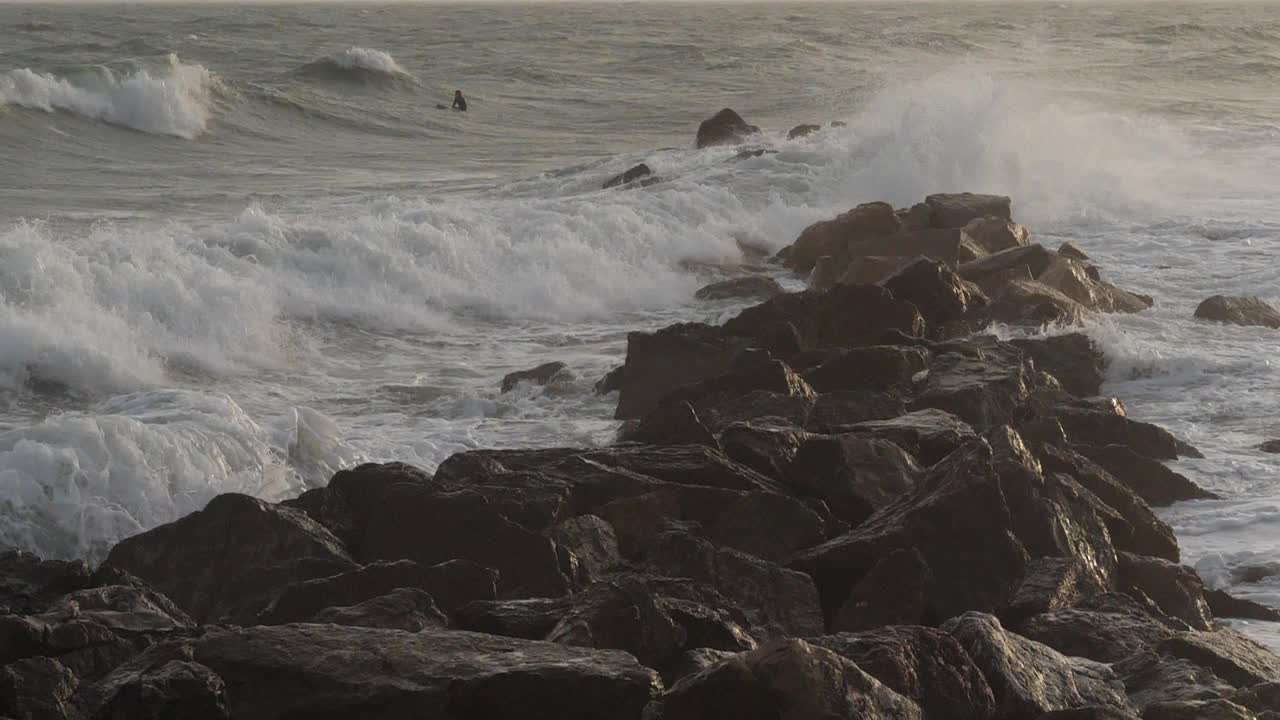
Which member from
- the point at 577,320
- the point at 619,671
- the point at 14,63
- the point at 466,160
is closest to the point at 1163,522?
the point at 619,671

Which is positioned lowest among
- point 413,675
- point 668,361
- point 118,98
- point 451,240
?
point 118,98

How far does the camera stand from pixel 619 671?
4.75 metres

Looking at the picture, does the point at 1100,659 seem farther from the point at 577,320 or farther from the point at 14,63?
the point at 14,63

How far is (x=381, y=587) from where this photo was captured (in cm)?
593

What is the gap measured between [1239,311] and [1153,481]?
516 centimetres

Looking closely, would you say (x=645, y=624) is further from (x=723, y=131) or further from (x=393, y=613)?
(x=723, y=131)

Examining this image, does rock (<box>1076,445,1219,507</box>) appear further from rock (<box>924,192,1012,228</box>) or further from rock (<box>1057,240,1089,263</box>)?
rock (<box>924,192,1012,228</box>)

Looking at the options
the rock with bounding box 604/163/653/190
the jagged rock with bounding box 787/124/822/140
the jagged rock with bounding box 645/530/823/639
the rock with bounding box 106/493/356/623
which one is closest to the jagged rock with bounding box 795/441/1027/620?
the jagged rock with bounding box 645/530/823/639

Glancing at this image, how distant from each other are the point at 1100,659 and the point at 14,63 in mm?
32609

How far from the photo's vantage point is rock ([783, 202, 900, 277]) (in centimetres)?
1552

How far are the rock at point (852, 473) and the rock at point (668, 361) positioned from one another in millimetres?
2702

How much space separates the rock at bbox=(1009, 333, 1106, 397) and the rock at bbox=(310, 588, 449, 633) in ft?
19.8

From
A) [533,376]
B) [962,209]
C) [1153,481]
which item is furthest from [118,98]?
[1153,481]

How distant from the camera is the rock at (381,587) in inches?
232
